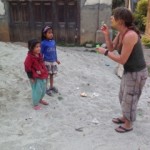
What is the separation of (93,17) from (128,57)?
6758 mm

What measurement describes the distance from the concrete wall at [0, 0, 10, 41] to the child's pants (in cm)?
642

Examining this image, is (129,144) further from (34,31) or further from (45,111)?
(34,31)

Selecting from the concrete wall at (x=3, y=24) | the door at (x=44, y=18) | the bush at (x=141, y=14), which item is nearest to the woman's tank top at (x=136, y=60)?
the door at (x=44, y=18)

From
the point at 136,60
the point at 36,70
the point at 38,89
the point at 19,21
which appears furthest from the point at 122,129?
the point at 19,21

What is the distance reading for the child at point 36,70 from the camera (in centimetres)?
432

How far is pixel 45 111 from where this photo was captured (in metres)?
4.62

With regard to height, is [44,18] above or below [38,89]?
above

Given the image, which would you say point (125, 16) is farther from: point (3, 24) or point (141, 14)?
point (141, 14)

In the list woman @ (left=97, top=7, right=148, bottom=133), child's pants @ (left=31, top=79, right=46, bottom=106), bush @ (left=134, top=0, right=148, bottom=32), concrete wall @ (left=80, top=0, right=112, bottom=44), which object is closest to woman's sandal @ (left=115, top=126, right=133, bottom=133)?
woman @ (left=97, top=7, right=148, bottom=133)

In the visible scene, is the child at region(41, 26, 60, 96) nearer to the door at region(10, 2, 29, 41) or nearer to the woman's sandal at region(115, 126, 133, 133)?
the woman's sandal at region(115, 126, 133, 133)

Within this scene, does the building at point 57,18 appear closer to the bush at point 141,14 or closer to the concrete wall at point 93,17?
the concrete wall at point 93,17

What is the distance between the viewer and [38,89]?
454 cm

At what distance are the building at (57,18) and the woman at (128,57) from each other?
6336 millimetres

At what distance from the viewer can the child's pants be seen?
452 centimetres
